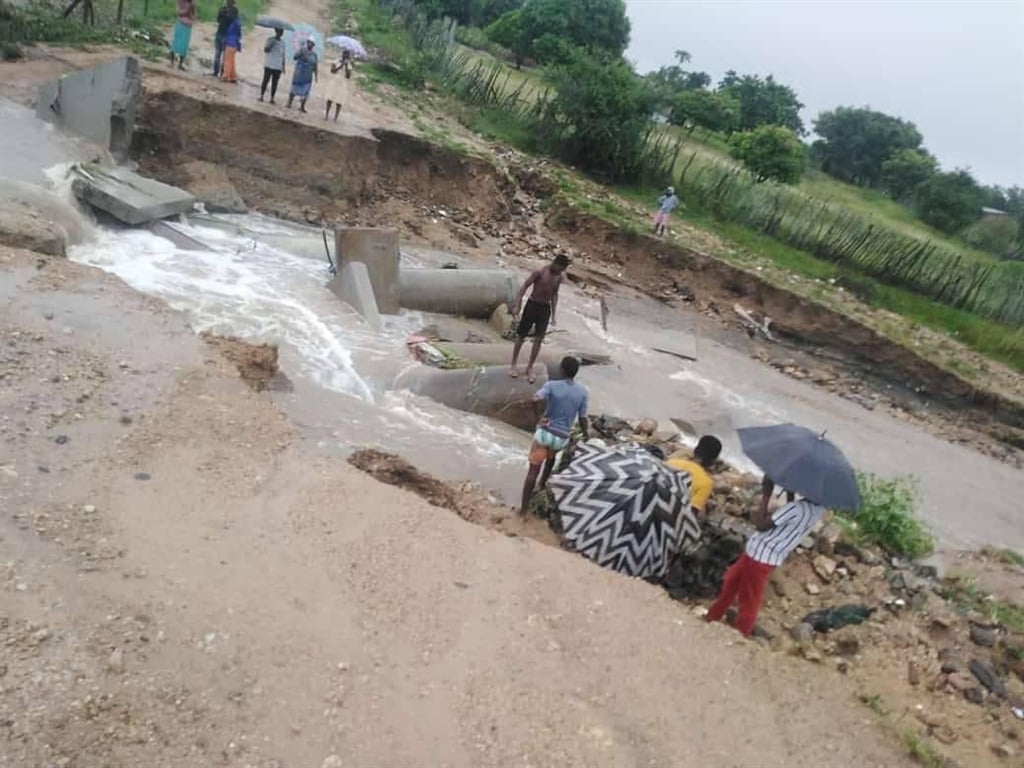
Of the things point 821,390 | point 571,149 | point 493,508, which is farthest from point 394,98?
point 493,508

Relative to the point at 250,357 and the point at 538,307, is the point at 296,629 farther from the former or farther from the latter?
the point at 538,307

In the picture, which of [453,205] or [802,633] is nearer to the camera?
[802,633]

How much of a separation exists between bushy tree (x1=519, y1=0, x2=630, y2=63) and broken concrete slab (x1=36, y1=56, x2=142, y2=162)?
29872 millimetres

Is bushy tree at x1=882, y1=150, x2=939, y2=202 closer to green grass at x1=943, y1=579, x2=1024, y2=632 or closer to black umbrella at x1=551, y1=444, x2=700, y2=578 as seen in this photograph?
green grass at x1=943, y1=579, x2=1024, y2=632

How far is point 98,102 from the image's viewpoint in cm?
1273

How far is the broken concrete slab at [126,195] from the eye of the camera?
1114cm

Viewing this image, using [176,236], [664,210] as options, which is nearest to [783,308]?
[664,210]

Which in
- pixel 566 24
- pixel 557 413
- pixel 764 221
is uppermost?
pixel 566 24

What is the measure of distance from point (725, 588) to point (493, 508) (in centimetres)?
221

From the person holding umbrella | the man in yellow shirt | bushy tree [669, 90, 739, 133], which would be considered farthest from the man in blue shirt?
bushy tree [669, 90, 739, 133]

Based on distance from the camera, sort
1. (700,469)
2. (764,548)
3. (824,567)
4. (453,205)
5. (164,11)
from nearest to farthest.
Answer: (764,548)
(700,469)
(824,567)
(453,205)
(164,11)

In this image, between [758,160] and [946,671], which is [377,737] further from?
[758,160]

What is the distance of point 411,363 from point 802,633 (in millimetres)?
5386

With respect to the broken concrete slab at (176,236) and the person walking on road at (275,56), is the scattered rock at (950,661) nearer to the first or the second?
the broken concrete slab at (176,236)
